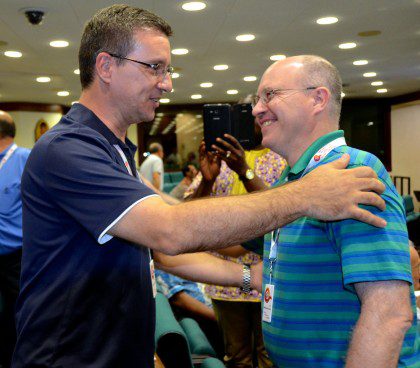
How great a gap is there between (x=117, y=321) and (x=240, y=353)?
1.77m

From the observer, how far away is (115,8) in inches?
60.0

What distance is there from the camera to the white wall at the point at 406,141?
14.1 m

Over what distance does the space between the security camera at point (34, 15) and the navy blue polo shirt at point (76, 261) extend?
4705mm

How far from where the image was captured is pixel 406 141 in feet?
48.0

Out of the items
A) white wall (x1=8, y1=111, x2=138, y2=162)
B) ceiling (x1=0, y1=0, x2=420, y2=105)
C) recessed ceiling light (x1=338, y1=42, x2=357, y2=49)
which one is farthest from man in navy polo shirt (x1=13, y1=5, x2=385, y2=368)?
white wall (x1=8, y1=111, x2=138, y2=162)

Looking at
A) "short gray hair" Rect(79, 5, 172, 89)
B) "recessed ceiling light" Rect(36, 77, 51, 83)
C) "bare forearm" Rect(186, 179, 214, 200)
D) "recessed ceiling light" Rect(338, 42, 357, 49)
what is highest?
"recessed ceiling light" Rect(36, 77, 51, 83)

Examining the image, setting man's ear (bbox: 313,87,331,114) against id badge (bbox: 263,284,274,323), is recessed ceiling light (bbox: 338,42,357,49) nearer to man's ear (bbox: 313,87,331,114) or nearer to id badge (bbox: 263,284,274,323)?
man's ear (bbox: 313,87,331,114)

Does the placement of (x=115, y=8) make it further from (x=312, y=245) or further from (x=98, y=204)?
(x=312, y=245)

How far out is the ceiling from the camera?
5.74 meters

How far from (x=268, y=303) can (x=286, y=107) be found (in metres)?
0.59

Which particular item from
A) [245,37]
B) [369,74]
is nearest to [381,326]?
[245,37]

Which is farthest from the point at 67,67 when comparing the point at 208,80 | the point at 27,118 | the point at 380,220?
the point at 380,220

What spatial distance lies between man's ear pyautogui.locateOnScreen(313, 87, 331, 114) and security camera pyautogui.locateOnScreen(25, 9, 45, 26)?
4701 millimetres

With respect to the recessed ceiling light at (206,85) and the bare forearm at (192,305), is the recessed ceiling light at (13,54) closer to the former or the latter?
the recessed ceiling light at (206,85)
